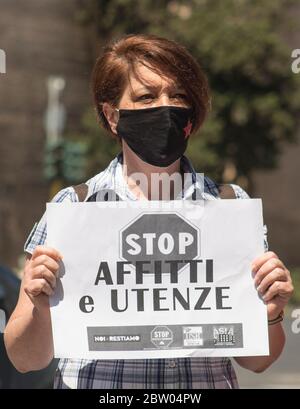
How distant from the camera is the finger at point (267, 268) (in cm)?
248

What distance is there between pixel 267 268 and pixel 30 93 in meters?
21.4

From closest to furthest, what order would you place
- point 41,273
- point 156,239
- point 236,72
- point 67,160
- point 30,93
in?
point 41,273 → point 156,239 → point 236,72 → point 67,160 → point 30,93

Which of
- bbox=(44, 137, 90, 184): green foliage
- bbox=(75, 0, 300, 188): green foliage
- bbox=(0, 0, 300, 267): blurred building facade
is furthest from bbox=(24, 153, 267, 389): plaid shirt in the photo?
bbox=(0, 0, 300, 267): blurred building facade

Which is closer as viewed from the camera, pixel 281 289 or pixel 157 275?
pixel 281 289

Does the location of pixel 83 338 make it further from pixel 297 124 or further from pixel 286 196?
pixel 286 196

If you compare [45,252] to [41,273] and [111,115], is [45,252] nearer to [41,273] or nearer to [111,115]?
[41,273]

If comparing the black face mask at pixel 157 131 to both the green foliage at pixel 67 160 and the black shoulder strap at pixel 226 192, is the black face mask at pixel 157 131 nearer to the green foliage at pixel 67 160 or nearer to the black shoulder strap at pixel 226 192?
the black shoulder strap at pixel 226 192

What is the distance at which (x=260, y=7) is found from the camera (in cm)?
1973

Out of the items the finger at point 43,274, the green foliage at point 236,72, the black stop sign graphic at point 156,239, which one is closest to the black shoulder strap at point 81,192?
the black stop sign graphic at point 156,239

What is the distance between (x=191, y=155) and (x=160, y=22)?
10.4 feet

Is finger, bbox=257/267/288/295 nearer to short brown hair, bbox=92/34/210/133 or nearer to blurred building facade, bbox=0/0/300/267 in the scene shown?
short brown hair, bbox=92/34/210/133

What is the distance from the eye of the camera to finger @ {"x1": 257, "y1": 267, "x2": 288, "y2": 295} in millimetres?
2469

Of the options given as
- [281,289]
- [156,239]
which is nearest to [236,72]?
[156,239]

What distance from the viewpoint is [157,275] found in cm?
260
